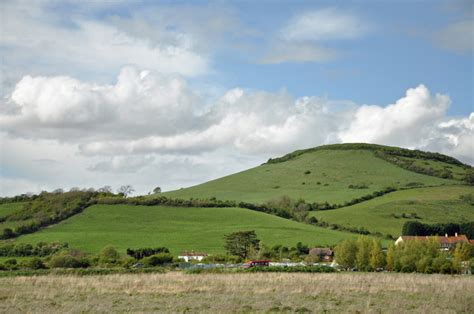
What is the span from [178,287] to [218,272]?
744 inches

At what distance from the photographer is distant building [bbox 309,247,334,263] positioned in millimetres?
100287

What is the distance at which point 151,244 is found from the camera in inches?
4299

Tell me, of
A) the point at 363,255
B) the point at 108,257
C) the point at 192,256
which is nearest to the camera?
the point at 363,255

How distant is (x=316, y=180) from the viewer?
572 feet

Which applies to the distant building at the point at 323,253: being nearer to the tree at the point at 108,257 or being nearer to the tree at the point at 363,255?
the tree at the point at 363,255

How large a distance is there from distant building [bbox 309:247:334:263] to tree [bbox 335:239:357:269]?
861 inches

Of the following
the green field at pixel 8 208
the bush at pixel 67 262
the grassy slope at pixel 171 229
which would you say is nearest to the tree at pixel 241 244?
the grassy slope at pixel 171 229

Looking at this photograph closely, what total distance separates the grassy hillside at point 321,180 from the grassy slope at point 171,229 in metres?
27.7

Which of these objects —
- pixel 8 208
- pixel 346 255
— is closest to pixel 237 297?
pixel 346 255

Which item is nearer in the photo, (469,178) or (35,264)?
(35,264)

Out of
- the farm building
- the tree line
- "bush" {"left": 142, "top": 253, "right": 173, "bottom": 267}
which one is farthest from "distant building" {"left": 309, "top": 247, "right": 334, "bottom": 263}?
"bush" {"left": 142, "top": 253, "right": 173, "bottom": 267}

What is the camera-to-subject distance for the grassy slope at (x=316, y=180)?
6407 inches

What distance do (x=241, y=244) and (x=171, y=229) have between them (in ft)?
76.5

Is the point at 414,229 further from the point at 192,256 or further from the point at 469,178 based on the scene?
the point at 469,178
